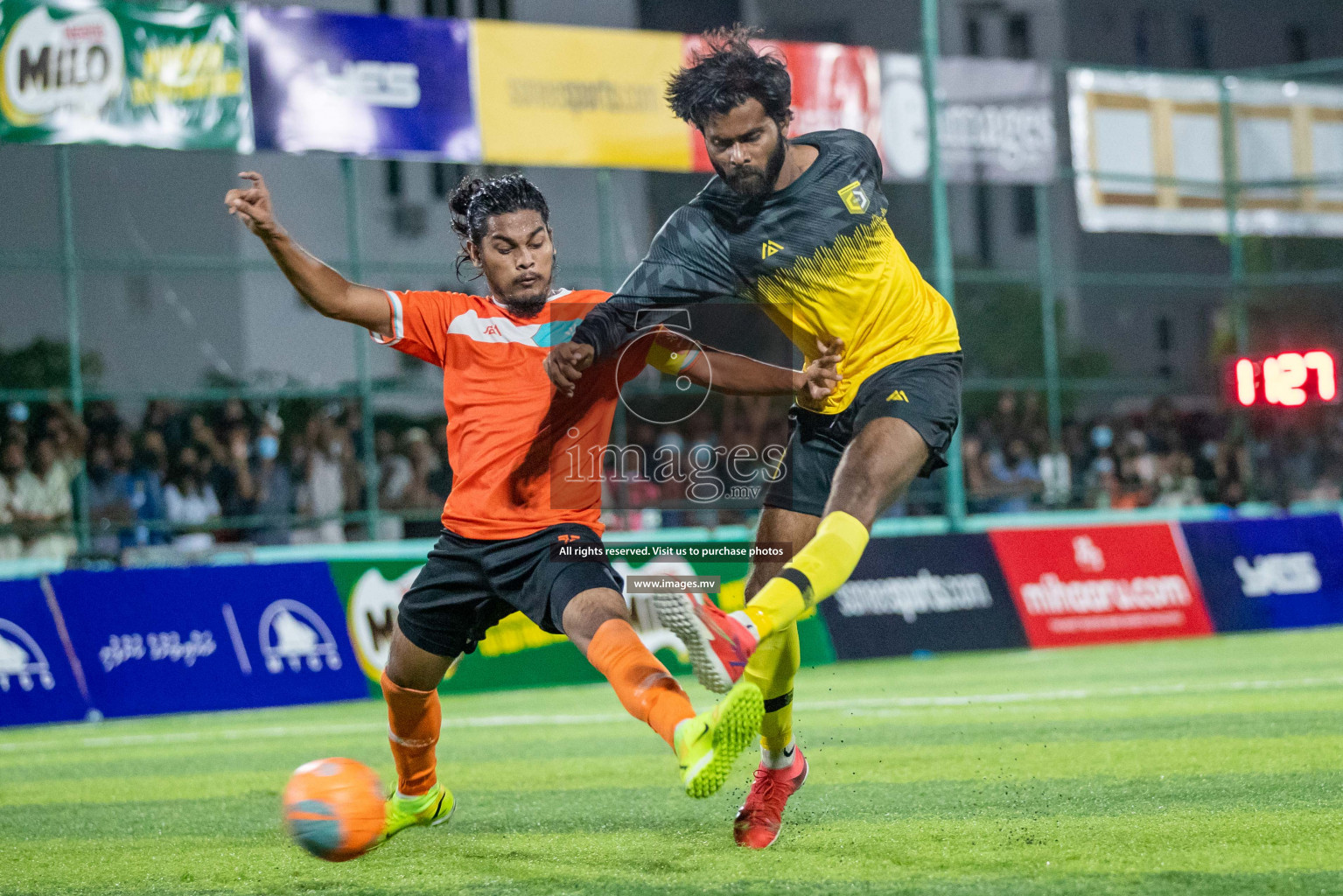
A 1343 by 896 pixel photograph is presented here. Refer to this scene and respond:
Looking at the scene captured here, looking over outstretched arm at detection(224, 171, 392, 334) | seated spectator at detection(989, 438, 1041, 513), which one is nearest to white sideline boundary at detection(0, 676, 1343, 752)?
outstretched arm at detection(224, 171, 392, 334)

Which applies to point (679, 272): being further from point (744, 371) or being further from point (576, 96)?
point (576, 96)

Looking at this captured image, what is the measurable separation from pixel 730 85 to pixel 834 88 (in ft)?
43.3

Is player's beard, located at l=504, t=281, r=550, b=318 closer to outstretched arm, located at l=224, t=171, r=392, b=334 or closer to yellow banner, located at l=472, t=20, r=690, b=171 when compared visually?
outstretched arm, located at l=224, t=171, r=392, b=334

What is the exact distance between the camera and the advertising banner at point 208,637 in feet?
38.7

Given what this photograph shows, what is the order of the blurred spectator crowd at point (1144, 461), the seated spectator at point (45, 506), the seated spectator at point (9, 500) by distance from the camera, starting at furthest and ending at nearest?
the blurred spectator crowd at point (1144, 461), the seated spectator at point (45, 506), the seated spectator at point (9, 500)

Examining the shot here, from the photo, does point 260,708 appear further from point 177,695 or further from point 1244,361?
point 1244,361

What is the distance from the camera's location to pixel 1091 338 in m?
48.3

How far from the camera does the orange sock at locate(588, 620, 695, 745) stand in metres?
4.58

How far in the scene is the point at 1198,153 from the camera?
74.1 feet

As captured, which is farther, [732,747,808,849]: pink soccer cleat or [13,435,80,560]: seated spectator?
[13,435,80,560]: seated spectator

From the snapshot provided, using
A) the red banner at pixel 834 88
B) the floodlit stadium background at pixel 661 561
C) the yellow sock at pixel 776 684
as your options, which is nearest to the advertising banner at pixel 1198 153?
the floodlit stadium background at pixel 661 561

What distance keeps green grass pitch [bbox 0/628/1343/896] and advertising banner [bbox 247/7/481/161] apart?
21.1ft

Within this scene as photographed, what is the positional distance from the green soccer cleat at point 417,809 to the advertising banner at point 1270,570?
37.6ft

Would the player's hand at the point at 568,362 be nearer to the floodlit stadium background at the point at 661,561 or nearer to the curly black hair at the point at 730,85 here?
the curly black hair at the point at 730,85
